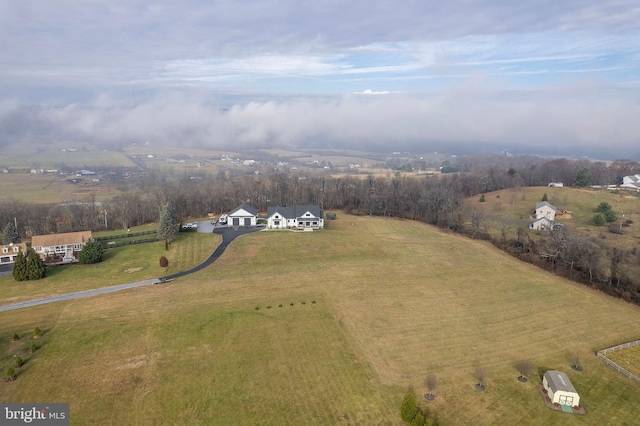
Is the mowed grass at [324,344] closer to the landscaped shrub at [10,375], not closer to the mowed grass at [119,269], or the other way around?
the landscaped shrub at [10,375]

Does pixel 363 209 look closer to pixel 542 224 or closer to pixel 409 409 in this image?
pixel 542 224

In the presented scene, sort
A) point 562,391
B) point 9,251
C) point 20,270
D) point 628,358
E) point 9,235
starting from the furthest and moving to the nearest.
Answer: point 9,235 → point 9,251 → point 20,270 → point 628,358 → point 562,391


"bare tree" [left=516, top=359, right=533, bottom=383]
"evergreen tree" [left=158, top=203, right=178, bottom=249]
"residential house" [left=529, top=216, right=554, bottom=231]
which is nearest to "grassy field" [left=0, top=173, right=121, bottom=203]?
"evergreen tree" [left=158, top=203, right=178, bottom=249]

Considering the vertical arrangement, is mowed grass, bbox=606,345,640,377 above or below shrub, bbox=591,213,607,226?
below

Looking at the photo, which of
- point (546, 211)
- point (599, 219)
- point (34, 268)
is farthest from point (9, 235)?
point (599, 219)

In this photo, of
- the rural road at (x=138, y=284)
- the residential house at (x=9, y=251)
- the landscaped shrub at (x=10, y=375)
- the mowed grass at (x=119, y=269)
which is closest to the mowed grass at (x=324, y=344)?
the landscaped shrub at (x=10, y=375)

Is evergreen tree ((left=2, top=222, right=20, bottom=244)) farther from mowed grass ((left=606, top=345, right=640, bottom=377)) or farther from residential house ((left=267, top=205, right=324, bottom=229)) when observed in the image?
mowed grass ((left=606, top=345, right=640, bottom=377))

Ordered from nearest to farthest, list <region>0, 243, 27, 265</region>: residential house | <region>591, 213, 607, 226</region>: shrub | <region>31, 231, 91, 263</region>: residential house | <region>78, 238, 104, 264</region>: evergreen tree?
<region>78, 238, 104, 264</region>: evergreen tree → <region>0, 243, 27, 265</region>: residential house → <region>31, 231, 91, 263</region>: residential house → <region>591, 213, 607, 226</region>: shrub
